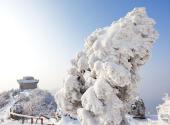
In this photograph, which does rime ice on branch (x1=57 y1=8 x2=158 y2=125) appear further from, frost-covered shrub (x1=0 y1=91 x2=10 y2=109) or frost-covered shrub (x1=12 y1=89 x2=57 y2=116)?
frost-covered shrub (x1=0 y1=91 x2=10 y2=109)

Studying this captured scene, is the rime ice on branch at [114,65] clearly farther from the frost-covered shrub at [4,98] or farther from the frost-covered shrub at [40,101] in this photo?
the frost-covered shrub at [4,98]

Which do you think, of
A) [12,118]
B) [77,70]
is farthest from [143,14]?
[12,118]

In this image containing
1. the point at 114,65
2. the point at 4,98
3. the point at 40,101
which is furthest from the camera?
the point at 4,98

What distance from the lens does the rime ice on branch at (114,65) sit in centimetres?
930

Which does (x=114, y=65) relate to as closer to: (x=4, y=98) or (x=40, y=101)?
(x=40, y=101)

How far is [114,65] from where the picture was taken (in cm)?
920

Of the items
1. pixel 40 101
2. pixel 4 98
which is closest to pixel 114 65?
pixel 40 101

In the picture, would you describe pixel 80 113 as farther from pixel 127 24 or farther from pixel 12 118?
pixel 12 118

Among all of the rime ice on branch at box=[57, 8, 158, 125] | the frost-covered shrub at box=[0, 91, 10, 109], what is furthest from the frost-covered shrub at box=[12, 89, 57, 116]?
the rime ice on branch at box=[57, 8, 158, 125]

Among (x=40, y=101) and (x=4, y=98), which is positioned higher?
(x=4, y=98)

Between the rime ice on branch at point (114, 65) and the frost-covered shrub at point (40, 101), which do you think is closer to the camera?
the rime ice on branch at point (114, 65)

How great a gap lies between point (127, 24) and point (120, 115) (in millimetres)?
2899

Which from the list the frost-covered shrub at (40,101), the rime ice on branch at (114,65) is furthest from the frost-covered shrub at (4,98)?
the rime ice on branch at (114,65)

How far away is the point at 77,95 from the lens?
10820mm
